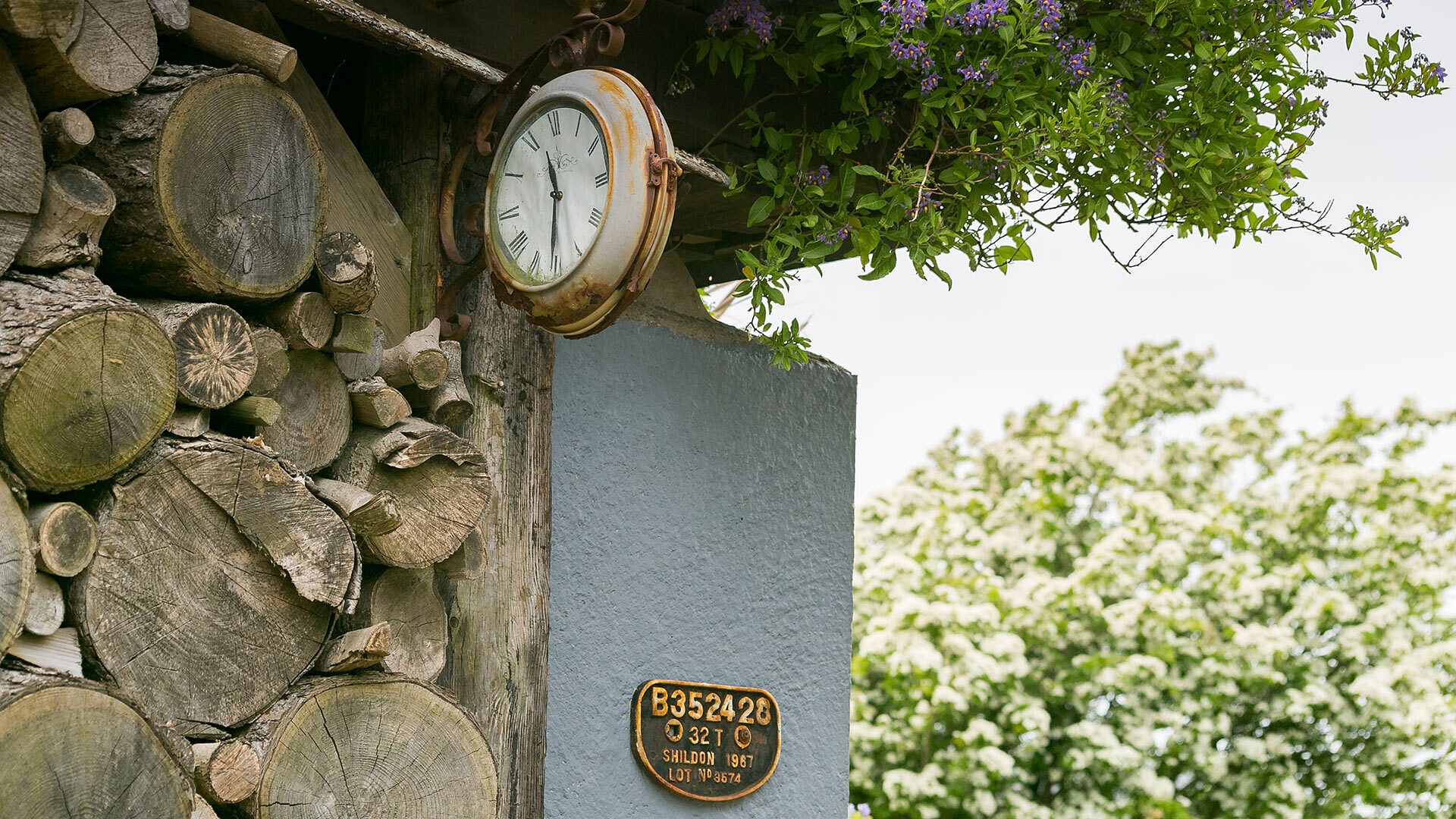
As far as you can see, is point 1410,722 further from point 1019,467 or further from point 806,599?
point 806,599

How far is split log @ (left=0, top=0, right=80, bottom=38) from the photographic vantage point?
2123 millimetres

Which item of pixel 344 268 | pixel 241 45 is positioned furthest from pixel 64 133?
pixel 344 268

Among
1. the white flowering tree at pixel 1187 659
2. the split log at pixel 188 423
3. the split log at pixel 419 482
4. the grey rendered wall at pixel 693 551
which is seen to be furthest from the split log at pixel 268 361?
the white flowering tree at pixel 1187 659

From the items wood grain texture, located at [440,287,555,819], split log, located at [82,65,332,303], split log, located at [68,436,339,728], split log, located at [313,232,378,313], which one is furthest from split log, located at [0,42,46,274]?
wood grain texture, located at [440,287,555,819]

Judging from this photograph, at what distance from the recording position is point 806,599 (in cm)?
394

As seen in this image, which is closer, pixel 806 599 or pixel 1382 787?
pixel 806 599

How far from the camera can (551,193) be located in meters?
2.74

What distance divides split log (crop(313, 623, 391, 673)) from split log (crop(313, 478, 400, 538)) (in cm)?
17

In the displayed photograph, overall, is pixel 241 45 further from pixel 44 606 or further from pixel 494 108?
pixel 44 606

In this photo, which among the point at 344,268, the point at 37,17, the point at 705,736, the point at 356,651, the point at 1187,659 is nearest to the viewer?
the point at 37,17

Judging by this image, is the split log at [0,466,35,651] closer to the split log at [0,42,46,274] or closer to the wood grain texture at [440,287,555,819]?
the split log at [0,42,46,274]

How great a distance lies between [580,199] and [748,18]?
0.86 m

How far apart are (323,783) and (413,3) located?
1582mm

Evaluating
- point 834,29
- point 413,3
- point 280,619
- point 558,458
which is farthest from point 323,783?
point 834,29
